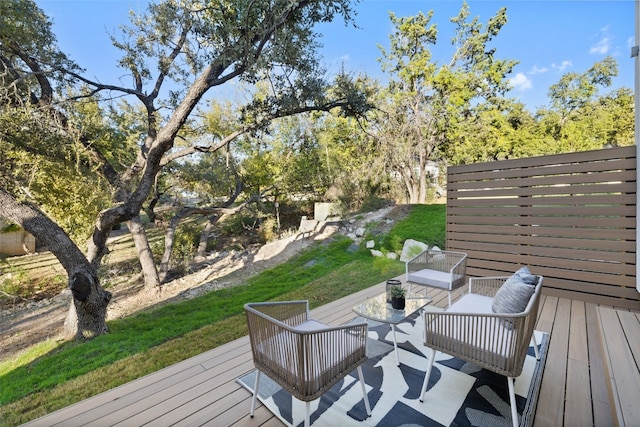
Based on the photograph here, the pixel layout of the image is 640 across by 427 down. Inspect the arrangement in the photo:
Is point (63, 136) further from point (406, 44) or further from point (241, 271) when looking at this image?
point (406, 44)

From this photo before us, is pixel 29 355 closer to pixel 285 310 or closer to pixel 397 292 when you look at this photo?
pixel 285 310

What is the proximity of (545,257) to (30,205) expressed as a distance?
22.2 feet

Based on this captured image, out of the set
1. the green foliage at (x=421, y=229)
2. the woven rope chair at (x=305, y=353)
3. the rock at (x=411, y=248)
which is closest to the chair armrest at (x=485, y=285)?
the woven rope chair at (x=305, y=353)

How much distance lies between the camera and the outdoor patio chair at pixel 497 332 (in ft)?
A: 5.18

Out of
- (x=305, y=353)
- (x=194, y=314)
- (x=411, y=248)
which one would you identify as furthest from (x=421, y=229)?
(x=305, y=353)

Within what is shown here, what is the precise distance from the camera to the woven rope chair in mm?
1396

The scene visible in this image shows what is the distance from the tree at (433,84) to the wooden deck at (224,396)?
6.31 meters

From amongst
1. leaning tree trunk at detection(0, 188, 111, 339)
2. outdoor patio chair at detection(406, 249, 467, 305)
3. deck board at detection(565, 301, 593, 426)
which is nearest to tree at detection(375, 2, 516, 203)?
outdoor patio chair at detection(406, 249, 467, 305)

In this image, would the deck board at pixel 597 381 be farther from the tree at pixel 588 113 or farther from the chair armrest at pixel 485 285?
the tree at pixel 588 113

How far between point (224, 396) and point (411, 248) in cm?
491

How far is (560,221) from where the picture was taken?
12.0ft

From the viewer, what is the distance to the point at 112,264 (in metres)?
7.26

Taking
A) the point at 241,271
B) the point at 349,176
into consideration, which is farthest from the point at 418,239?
the point at 241,271

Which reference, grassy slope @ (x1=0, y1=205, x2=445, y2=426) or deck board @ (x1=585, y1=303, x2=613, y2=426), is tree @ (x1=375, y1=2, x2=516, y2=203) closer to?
grassy slope @ (x1=0, y1=205, x2=445, y2=426)
